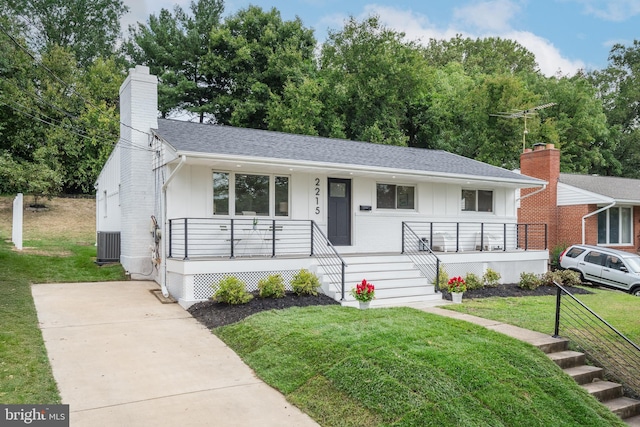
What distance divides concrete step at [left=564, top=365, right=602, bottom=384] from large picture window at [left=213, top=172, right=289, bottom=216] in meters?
7.13

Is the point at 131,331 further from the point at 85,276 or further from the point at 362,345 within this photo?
the point at 85,276

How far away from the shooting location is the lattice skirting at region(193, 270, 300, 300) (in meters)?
9.07

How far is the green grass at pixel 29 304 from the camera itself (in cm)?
498

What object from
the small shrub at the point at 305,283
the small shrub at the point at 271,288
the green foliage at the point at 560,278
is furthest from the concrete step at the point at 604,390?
the green foliage at the point at 560,278

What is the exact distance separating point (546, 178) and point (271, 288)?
50.0ft

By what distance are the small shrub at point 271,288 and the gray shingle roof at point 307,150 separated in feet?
9.07

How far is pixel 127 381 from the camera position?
5.41 meters

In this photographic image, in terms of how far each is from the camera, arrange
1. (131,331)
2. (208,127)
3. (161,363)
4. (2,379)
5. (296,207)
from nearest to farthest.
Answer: (2,379), (161,363), (131,331), (296,207), (208,127)

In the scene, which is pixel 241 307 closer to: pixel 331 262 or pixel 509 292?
pixel 331 262

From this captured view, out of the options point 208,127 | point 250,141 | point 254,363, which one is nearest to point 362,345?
point 254,363

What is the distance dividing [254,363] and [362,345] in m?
1.48

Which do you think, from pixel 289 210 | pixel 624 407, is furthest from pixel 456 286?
pixel 624 407

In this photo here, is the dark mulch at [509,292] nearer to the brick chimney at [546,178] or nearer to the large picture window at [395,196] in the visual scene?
the large picture window at [395,196]

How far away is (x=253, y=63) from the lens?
28.5 metres
